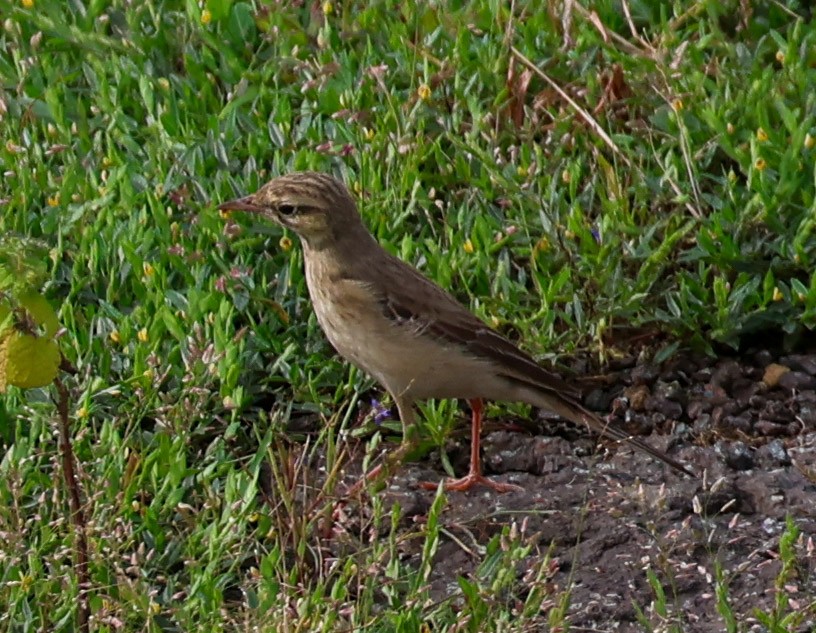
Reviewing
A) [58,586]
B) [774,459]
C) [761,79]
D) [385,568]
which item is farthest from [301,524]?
[761,79]

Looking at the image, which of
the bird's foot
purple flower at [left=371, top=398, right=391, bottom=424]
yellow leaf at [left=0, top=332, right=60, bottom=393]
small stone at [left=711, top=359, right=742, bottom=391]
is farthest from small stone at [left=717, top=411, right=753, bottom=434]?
yellow leaf at [left=0, top=332, right=60, bottom=393]

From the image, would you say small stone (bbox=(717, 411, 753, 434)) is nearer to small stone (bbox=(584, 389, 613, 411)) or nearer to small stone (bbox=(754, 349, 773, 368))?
small stone (bbox=(754, 349, 773, 368))

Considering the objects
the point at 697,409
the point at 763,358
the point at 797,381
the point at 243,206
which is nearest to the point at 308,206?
the point at 243,206

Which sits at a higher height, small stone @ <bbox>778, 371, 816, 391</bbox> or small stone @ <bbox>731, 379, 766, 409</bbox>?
small stone @ <bbox>778, 371, 816, 391</bbox>

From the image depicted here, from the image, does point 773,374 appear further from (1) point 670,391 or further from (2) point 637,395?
(2) point 637,395

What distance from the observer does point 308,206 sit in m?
6.89

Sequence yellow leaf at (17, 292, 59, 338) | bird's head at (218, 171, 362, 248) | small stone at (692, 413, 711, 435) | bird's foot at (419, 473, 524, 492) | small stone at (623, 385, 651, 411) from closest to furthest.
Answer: yellow leaf at (17, 292, 59, 338)
bird's foot at (419, 473, 524, 492)
bird's head at (218, 171, 362, 248)
small stone at (692, 413, 711, 435)
small stone at (623, 385, 651, 411)

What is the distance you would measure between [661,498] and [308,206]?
1.91m

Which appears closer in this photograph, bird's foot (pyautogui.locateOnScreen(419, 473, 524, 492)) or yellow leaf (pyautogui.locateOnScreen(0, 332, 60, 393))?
yellow leaf (pyautogui.locateOnScreen(0, 332, 60, 393))

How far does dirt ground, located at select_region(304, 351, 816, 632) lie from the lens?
5.87m

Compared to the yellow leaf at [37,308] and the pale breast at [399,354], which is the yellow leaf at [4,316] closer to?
the yellow leaf at [37,308]

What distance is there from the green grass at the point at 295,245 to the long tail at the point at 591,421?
0.48 metres

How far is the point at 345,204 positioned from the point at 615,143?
1.69m

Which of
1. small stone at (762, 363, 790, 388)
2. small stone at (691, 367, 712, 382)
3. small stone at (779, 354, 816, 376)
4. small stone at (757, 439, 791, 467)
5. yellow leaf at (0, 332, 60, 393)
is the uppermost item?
yellow leaf at (0, 332, 60, 393)
